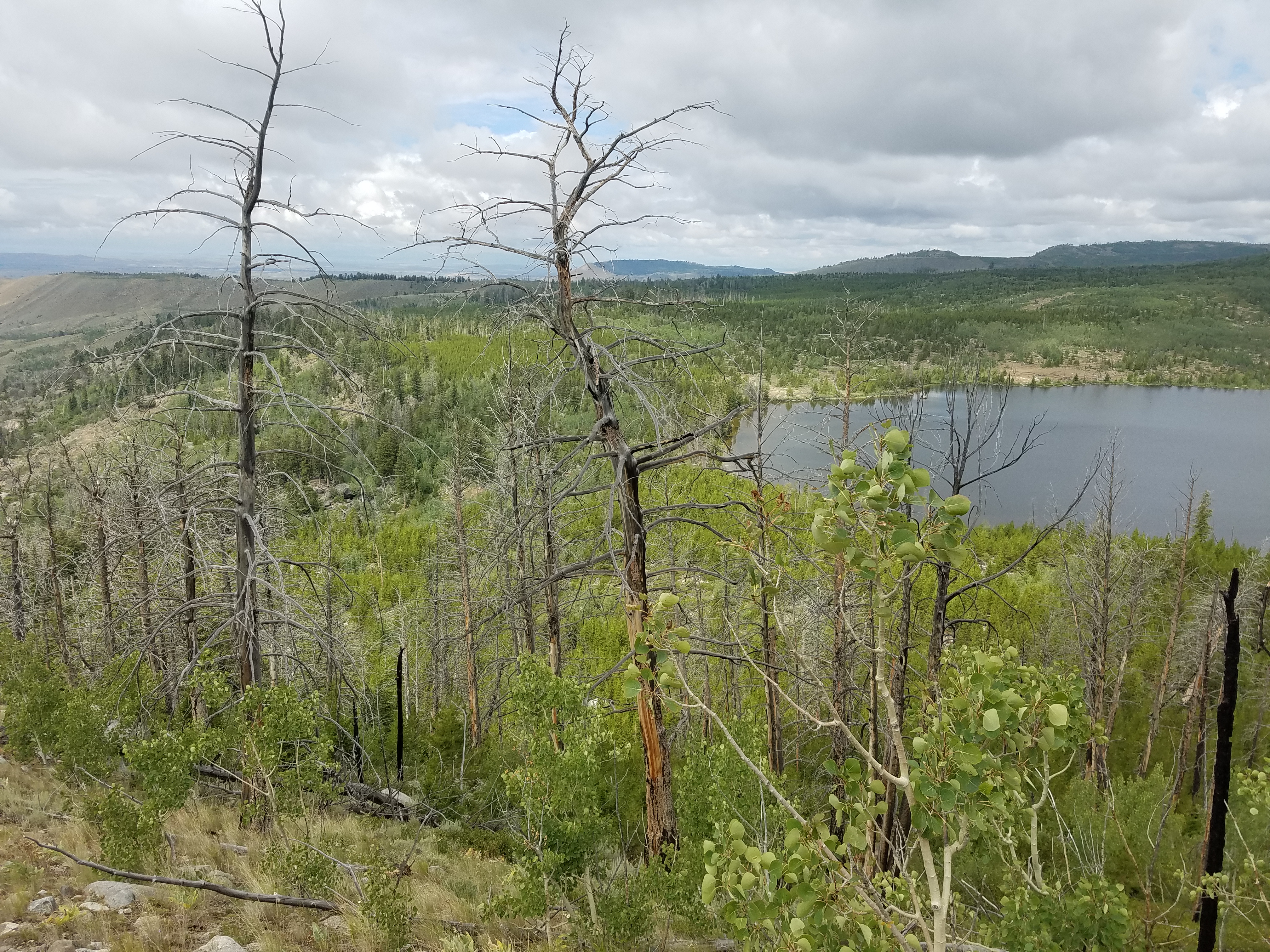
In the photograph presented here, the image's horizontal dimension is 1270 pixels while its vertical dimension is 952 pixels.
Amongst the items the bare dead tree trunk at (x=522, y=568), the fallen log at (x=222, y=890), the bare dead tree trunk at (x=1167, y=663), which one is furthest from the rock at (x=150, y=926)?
the bare dead tree trunk at (x=1167, y=663)

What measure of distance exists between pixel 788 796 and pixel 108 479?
1629 centimetres

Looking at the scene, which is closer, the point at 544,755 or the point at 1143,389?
the point at 544,755

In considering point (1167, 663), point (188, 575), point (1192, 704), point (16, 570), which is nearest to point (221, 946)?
point (188, 575)

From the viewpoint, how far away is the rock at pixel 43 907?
499cm

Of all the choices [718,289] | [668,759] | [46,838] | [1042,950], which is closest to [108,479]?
[46,838]

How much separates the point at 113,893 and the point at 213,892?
27.2 inches

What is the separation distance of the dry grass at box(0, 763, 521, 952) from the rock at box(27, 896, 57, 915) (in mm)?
45

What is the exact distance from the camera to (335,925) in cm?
532

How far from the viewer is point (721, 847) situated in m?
2.98

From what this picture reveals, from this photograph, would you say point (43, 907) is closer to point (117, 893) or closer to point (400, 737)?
point (117, 893)

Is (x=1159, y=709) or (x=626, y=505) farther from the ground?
(x=626, y=505)

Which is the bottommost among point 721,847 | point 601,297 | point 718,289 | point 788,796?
point 788,796

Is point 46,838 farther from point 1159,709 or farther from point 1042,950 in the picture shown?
point 1159,709

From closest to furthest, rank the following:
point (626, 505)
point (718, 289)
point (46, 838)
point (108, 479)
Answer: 1. point (626, 505)
2. point (46, 838)
3. point (108, 479)
4. point (718, 289)
